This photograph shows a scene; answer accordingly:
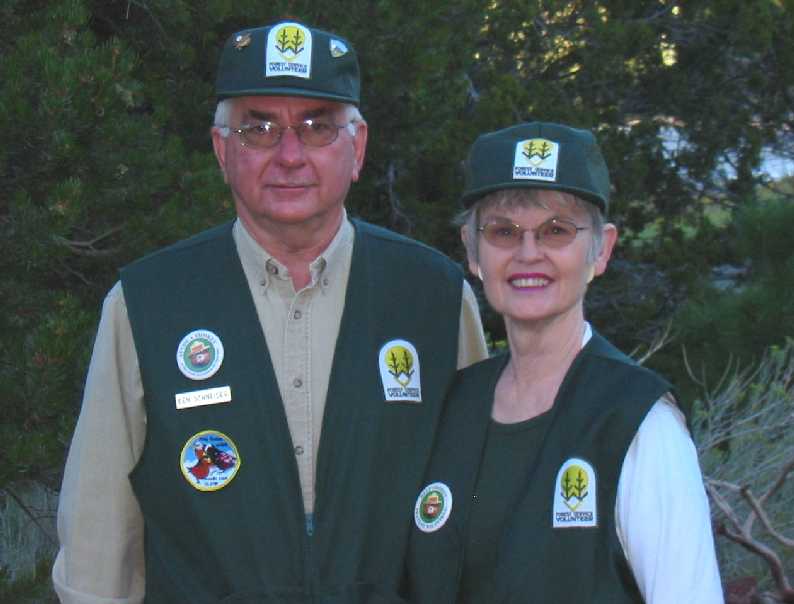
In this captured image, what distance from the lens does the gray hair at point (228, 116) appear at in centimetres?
338

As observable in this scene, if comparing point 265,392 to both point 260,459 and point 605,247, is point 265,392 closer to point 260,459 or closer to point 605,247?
point 260,459

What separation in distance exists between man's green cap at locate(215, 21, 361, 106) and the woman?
477mm

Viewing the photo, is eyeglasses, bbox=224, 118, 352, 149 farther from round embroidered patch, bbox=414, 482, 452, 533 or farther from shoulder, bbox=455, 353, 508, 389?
round embroidered patch, bbox=414, 482, 452, 533

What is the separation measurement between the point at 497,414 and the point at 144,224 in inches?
92.8

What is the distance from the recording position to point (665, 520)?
2.62 meters

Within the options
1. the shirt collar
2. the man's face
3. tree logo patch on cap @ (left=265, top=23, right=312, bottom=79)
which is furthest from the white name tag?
tree logo patch on cap @ (left=265, top=23, right=312, bottom=79)

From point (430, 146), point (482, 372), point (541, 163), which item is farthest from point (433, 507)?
point (430, 146)

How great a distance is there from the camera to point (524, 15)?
800 centimetres

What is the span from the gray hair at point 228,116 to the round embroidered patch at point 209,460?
0.76 m

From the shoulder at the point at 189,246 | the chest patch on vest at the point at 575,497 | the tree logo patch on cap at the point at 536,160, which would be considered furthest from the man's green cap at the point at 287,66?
the chest patch on vest at the point at 575,497

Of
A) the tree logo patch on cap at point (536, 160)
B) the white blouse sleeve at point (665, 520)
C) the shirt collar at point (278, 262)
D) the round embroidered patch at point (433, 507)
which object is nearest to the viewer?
the white blouse sleeve at point (665, 520)

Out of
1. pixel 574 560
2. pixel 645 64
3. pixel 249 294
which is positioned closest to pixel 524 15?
pixel 645 64

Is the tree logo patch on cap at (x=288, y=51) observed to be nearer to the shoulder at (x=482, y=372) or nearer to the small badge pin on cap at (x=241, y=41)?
the small badge pin on cap at (x=241, y=41)


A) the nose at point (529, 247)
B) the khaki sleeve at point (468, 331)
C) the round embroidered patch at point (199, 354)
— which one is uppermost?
the nose at point (529, 247)
